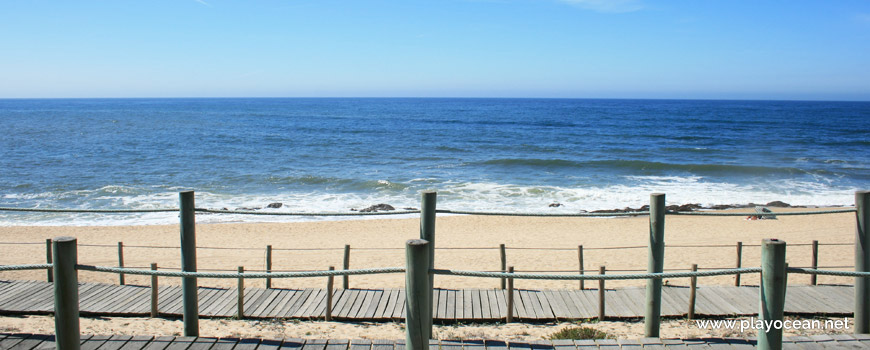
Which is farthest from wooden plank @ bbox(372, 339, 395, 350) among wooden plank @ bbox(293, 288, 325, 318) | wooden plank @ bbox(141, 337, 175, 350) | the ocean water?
the ocean water

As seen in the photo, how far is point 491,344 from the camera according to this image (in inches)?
152

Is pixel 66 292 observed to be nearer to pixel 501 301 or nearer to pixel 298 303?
pixel 298 303

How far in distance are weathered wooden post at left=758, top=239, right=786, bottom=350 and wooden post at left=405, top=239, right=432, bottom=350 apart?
1885 millimetres

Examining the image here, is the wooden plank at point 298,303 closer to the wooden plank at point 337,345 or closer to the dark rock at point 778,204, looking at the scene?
the wooden plank at point 337,345

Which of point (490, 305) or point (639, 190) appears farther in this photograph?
point (639, 190)

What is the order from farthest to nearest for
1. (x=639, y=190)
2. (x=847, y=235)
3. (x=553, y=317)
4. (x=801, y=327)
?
(x=639, y=190), (x=847, y=235), (x=553, y=317), (x=801, y=327)

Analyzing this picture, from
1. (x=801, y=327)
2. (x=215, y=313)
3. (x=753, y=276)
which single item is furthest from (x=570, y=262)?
(x=215, y=313)

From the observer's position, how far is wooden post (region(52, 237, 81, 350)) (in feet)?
10.4

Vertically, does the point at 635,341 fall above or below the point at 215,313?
above

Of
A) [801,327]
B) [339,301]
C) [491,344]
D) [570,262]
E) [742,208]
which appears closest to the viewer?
[491,344]

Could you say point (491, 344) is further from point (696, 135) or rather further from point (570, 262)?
point (696, 135)

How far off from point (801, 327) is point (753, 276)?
383 centimetres

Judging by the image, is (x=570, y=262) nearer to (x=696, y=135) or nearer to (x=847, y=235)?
(x=847, y=235)

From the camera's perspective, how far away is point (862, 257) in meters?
4.72
